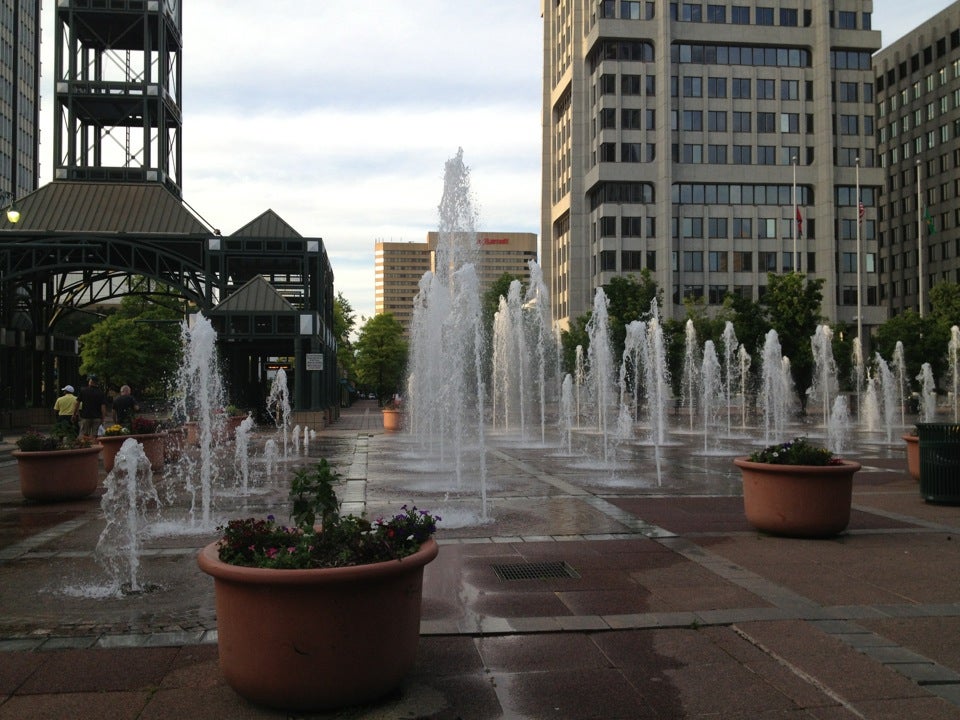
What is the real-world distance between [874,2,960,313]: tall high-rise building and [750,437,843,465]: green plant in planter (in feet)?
252

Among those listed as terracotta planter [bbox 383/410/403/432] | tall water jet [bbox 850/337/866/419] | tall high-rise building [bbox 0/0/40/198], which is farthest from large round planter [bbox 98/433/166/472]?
tall high-rise building [bbox 0/0/40/198]

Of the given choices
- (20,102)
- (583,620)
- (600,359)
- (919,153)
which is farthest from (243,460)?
(919,153)

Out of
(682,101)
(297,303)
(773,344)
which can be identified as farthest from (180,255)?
(682,101)

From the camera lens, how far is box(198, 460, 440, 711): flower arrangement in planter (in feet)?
12.8

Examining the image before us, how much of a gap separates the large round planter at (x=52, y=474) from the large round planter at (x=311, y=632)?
8.38 meters

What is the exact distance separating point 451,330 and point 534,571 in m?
9.80

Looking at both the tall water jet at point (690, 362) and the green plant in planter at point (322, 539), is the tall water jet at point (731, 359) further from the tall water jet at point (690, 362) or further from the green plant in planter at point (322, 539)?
the green plant in planter at point (322, 539)

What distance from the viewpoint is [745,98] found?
2901 inches

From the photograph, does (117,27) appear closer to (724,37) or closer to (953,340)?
(953,340)

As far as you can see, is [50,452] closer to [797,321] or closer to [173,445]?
[173,445]

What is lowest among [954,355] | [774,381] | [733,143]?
[774,381]

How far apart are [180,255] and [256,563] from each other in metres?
28.6

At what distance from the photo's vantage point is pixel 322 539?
13.9 ft

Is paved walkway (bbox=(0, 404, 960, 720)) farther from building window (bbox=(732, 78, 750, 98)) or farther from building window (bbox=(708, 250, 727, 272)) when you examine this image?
building window (bbox=(732, 78, 750, 98))
